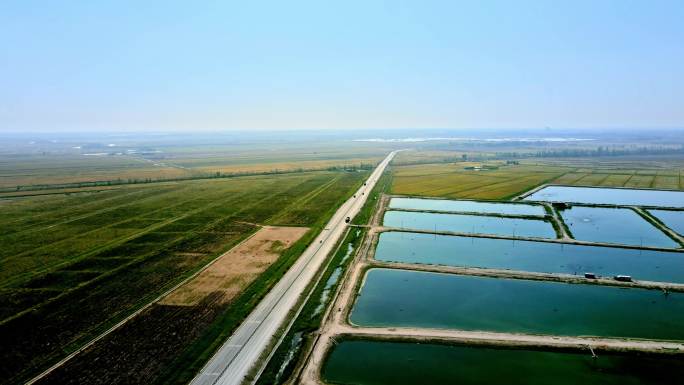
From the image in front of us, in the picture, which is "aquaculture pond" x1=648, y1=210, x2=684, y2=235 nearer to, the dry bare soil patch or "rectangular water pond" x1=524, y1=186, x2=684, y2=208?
"rectangular water pond" x1=524, y1=186, x2=684, y2=208

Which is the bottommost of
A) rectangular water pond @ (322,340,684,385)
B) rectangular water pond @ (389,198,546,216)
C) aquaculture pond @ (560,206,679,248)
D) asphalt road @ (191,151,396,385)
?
rectangular water pond @ (322,340,684,385)

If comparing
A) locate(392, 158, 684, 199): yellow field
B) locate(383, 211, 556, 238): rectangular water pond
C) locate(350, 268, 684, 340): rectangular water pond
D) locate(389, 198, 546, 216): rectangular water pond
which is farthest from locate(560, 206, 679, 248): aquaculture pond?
locate(350, 268, 684, 340): rectangular water pond

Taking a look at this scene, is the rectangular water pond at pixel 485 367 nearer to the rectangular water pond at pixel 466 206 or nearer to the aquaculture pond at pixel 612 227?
the aquaculture pond at pixel 612 227

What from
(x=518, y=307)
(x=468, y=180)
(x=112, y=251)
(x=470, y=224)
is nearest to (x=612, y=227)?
(x=470, y=224)

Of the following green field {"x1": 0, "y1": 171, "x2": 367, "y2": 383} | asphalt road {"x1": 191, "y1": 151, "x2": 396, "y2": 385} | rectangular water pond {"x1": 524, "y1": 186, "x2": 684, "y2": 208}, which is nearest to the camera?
asphalt road {"x1": 191, "y1": 151, "x2": 396, "y2": 385}

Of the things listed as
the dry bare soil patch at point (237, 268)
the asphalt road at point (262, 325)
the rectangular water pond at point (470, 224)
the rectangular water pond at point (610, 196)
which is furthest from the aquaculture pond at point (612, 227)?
the dry bare soil patch at point (237, 268)

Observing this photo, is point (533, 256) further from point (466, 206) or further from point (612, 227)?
point (466, 206)

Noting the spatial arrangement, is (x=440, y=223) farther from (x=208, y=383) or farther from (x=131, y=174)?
(x=131, y=174)

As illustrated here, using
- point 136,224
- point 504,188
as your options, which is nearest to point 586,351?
point 136,224
